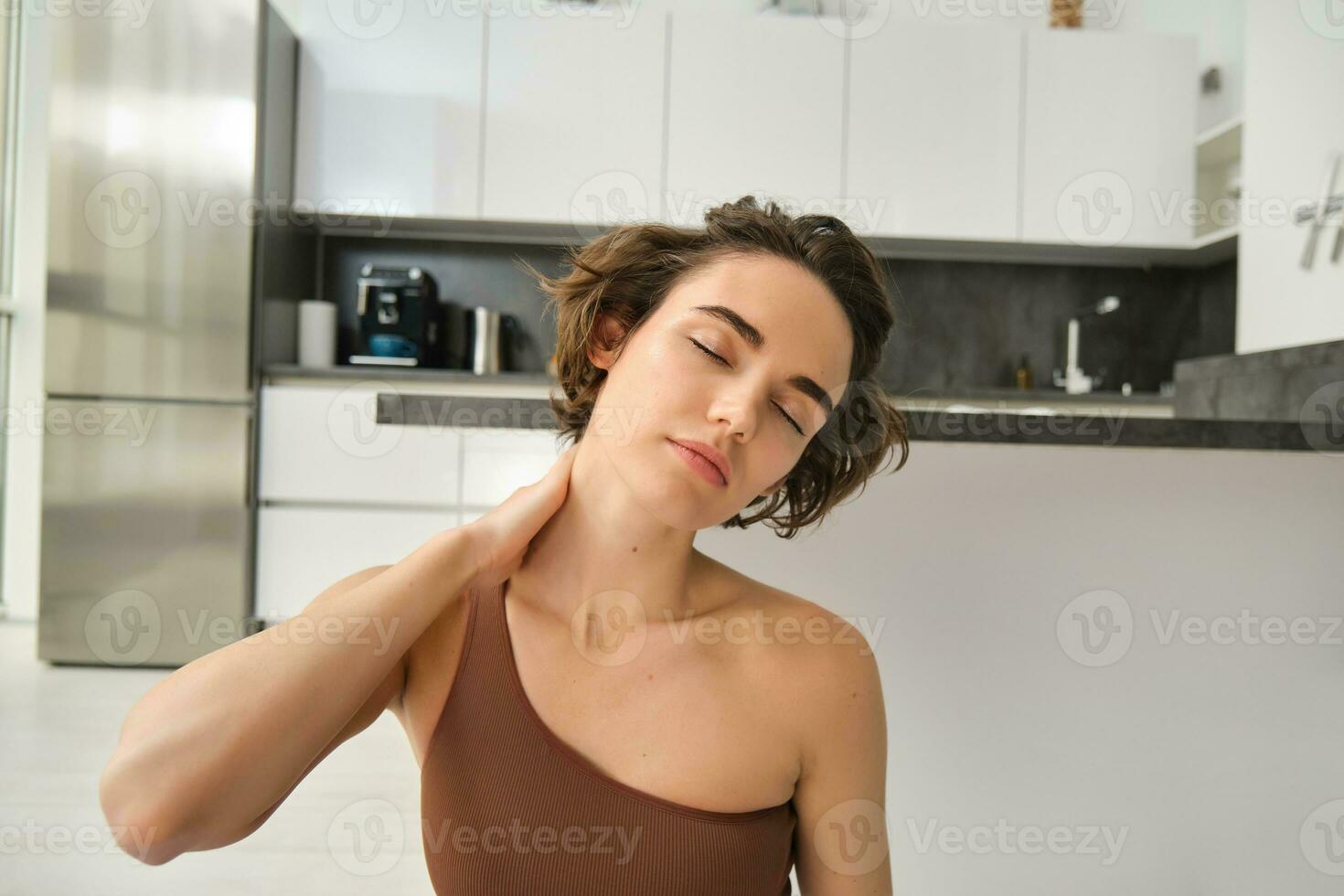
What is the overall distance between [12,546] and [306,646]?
4549 millimetres

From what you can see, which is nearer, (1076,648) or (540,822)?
(540,822)

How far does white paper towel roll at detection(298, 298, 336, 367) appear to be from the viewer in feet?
12.9

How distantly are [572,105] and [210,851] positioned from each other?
3005 mm

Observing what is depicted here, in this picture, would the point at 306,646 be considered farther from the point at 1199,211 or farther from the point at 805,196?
the point at 1199,211

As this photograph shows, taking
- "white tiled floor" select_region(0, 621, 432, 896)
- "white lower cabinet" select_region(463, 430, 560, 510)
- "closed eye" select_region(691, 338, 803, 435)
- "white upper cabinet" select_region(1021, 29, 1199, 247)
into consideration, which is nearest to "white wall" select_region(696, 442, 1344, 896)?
"closed eye" select_region(691, 338, 803, 435)

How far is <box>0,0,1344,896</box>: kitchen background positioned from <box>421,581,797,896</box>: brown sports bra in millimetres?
1114

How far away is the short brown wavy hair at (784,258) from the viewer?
116cm

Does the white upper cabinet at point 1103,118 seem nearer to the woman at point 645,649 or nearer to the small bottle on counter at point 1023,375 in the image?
the small bottle on counter at point 1023,375

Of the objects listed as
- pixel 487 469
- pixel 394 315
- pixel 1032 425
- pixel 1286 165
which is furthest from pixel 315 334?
pixel 1286 165

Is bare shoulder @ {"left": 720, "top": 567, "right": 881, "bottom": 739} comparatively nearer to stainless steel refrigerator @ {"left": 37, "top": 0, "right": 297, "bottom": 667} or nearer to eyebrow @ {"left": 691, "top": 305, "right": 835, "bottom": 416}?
eyebrow @ {"left": 691, "top": 305, "right": 835, "bottom": 416}

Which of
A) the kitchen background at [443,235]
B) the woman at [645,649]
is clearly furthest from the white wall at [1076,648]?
the kitchen background at [443,235]

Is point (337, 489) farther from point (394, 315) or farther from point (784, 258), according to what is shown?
point (784, 258)

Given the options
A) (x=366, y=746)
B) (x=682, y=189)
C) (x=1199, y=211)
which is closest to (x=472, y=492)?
(x=366, y=746)

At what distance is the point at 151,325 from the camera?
11.4ft
